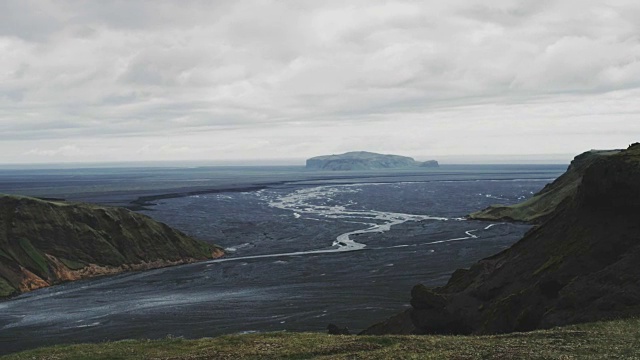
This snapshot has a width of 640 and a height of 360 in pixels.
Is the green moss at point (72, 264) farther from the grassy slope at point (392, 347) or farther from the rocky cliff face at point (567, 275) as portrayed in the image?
the rocky cliff face at point (567, 275)

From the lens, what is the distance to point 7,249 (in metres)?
98.1

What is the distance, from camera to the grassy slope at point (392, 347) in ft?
94.6

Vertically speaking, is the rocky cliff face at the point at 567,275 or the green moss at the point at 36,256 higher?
the rocky cliff face at the point at 567,275

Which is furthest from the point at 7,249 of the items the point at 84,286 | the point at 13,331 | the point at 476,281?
the point at 476,281

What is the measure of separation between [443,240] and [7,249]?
86836 mm

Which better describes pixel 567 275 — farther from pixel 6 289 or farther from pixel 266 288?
pixel 6 289

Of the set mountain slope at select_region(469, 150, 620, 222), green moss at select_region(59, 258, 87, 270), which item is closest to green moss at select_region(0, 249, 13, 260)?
green moss at select_region(59, 258, 87, 270)

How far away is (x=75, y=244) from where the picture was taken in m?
108

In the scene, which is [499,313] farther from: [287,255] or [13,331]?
[287,255]

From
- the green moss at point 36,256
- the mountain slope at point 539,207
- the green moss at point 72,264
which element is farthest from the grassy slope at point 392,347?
the mountain slope at point 539,207

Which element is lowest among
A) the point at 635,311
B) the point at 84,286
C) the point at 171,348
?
the point at 84,286

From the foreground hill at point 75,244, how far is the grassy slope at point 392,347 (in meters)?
58.1

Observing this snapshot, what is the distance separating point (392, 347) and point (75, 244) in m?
89.7

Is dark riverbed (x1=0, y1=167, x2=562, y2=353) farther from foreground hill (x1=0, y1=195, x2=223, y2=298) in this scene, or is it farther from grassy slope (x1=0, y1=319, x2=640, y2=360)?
grassy slope (x1=0, y1=319, x2=640, y2=360)
